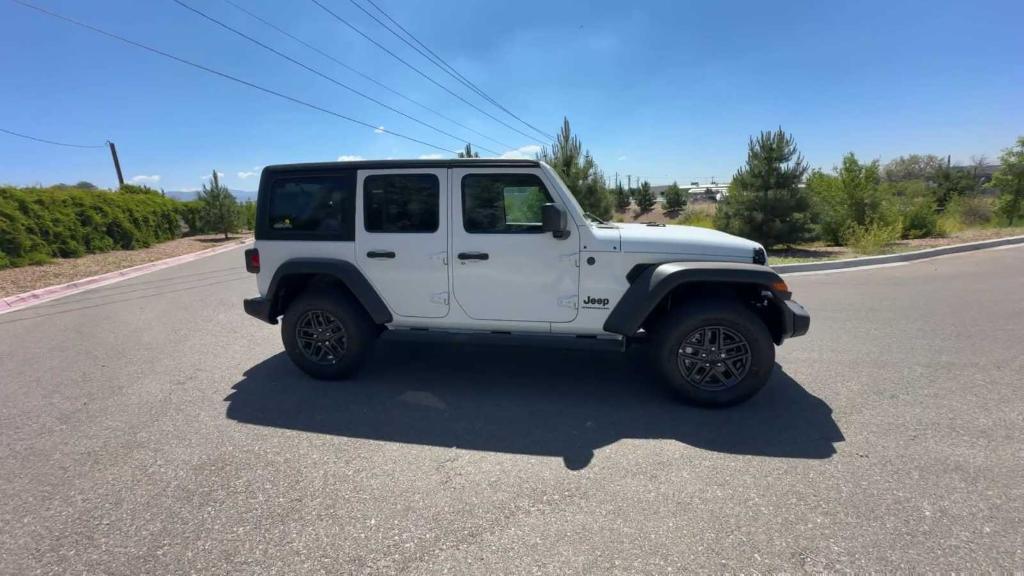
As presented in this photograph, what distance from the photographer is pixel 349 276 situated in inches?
166

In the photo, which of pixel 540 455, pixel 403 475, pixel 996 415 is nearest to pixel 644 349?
pixel 540 455

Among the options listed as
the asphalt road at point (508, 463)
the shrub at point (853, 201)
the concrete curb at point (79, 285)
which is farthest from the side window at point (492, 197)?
the shrub at point (853, 201)

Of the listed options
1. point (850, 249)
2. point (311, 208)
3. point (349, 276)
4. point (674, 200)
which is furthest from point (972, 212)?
point (674, 200)

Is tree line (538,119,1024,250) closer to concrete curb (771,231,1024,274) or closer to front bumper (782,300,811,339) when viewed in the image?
concrete curb (771,231,1024,274)

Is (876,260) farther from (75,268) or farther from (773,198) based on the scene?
(75,268)

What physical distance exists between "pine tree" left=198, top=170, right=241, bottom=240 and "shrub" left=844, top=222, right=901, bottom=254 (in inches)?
1050

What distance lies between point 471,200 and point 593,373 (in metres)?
2.01

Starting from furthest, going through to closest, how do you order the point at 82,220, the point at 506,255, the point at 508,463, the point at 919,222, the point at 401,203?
the point at 919,222 < the point at 82,220 < the point at 401,203 < the point at 506,255 < the point at 508,463

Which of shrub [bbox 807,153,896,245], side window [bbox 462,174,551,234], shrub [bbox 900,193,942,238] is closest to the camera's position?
side window [bbox 462,174,551,234]

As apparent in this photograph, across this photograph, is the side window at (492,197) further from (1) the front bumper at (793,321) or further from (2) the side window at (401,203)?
(1) the front bumper at (793,321)

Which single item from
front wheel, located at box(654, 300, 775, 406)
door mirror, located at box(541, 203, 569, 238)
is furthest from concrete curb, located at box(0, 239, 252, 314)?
front wheel, located at box(654, 300, 775, 406)

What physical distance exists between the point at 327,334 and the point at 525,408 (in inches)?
77.9

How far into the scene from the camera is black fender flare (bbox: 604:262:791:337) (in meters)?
3.56

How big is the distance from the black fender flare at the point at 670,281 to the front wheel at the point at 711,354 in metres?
0.23
